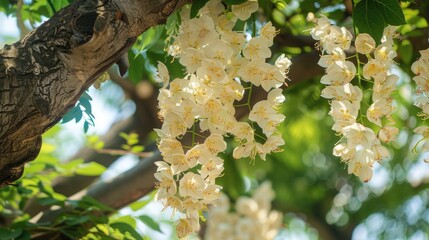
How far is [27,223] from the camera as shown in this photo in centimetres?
152

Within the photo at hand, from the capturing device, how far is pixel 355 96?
99cm

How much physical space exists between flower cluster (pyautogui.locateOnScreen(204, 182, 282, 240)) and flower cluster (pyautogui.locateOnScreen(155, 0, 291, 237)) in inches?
144

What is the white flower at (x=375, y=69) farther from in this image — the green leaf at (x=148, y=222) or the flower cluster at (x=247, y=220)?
the flower cluster at (x=247, y=220)

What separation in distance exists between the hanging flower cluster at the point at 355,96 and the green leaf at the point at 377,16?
0.08 ft

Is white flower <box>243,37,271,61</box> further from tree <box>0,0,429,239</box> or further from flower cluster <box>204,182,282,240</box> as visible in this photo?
flower cluster <box>204,182,282,240</box>

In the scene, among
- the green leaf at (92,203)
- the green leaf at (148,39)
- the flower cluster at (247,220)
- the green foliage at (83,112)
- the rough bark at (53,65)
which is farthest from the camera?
the flower cluster at (247,220)

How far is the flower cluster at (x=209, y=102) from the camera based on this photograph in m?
1.01

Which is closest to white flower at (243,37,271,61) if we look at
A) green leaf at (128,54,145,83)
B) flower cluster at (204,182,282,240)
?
green leaf at (128,54,145,83)

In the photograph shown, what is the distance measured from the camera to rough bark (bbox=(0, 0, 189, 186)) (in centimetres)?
94

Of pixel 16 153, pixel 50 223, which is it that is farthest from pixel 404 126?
pixel 16 153

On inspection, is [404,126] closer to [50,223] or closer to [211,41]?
[50,223]

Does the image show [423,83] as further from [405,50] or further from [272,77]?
[405,50]

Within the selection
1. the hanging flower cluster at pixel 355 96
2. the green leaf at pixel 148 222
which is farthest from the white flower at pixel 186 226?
the green leaf at pixel 148 222

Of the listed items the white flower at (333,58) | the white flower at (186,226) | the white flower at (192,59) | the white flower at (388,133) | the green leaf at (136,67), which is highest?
the white flower at (192,59)
